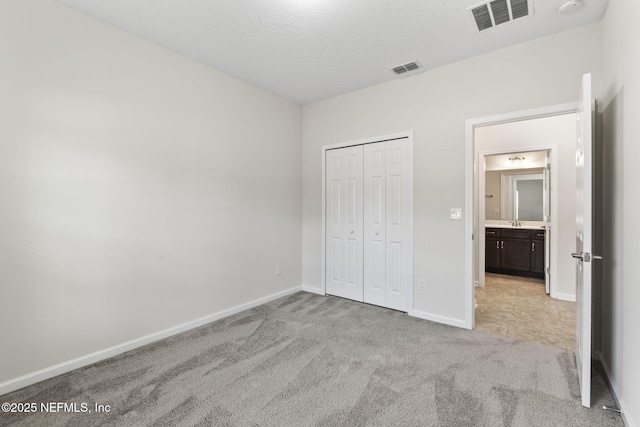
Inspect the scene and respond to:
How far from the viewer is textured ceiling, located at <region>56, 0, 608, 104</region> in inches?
86.0

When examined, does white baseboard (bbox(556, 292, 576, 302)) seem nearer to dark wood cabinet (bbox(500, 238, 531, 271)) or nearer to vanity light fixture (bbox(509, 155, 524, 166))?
dark wood cabinet (bbox(500, 238, 531, 271))

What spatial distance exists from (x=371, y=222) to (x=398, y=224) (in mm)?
363

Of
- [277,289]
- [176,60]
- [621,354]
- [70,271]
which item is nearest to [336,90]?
[176,60]

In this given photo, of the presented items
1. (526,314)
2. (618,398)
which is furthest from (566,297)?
(618,398)

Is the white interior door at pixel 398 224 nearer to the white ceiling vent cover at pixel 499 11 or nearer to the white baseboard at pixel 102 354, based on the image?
the white ceiling vent cover at pixel 499 11

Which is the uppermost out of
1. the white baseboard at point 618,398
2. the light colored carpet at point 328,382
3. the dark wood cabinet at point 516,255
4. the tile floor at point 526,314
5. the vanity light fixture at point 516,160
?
the vanity light fixture at point 516,160

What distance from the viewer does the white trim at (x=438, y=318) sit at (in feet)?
9.93

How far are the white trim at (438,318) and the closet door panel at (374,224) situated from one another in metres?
0.43

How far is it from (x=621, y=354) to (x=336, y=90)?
3508 mm

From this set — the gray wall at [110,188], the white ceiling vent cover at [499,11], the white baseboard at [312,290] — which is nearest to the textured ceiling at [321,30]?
→ the white ceiling vent cover at [499,11]

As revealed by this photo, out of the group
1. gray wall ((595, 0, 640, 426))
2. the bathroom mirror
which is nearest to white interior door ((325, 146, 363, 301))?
gray wall ((595, 0, 640, 426))

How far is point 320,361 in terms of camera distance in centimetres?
235

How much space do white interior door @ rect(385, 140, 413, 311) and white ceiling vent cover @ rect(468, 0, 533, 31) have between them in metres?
1.31

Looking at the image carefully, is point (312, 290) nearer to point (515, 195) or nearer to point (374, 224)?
point (374, 224)
